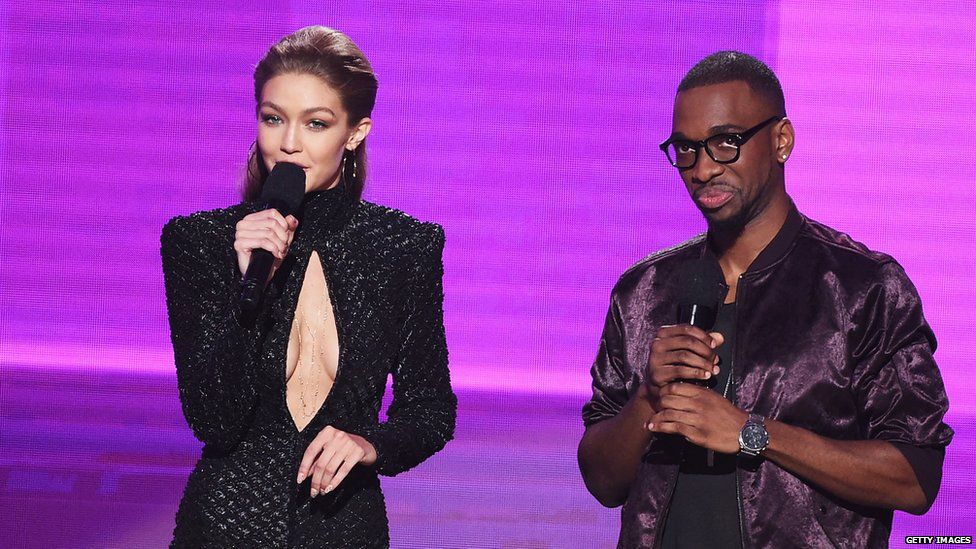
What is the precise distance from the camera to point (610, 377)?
7.22 feet

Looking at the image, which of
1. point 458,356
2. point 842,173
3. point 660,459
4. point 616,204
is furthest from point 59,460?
point 660,459

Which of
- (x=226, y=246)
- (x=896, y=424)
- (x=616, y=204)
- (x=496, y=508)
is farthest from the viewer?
(x=616, y=204)

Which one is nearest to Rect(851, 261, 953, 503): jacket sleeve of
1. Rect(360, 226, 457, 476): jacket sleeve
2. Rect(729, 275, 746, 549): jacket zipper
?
Rect(729, 275, 746, 549): jacket zipper

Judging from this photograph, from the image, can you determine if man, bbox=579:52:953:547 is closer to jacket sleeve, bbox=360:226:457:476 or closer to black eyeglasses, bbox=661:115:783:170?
black eyeglasses, bbox=661:115:783:170

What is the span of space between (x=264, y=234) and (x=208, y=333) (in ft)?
0.91

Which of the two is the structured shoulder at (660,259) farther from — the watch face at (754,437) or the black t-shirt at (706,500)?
the watch face at (754,437)

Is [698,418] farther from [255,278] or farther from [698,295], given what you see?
[255,278]

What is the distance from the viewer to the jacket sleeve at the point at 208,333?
1956 millimetres

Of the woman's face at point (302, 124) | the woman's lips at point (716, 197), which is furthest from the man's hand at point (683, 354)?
the woman's face at point (302, 124)

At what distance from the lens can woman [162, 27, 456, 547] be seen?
199cm

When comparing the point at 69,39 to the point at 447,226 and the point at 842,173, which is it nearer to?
the point at 447,226

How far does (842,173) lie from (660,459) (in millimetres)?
3416

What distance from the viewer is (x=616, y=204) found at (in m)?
5.22
